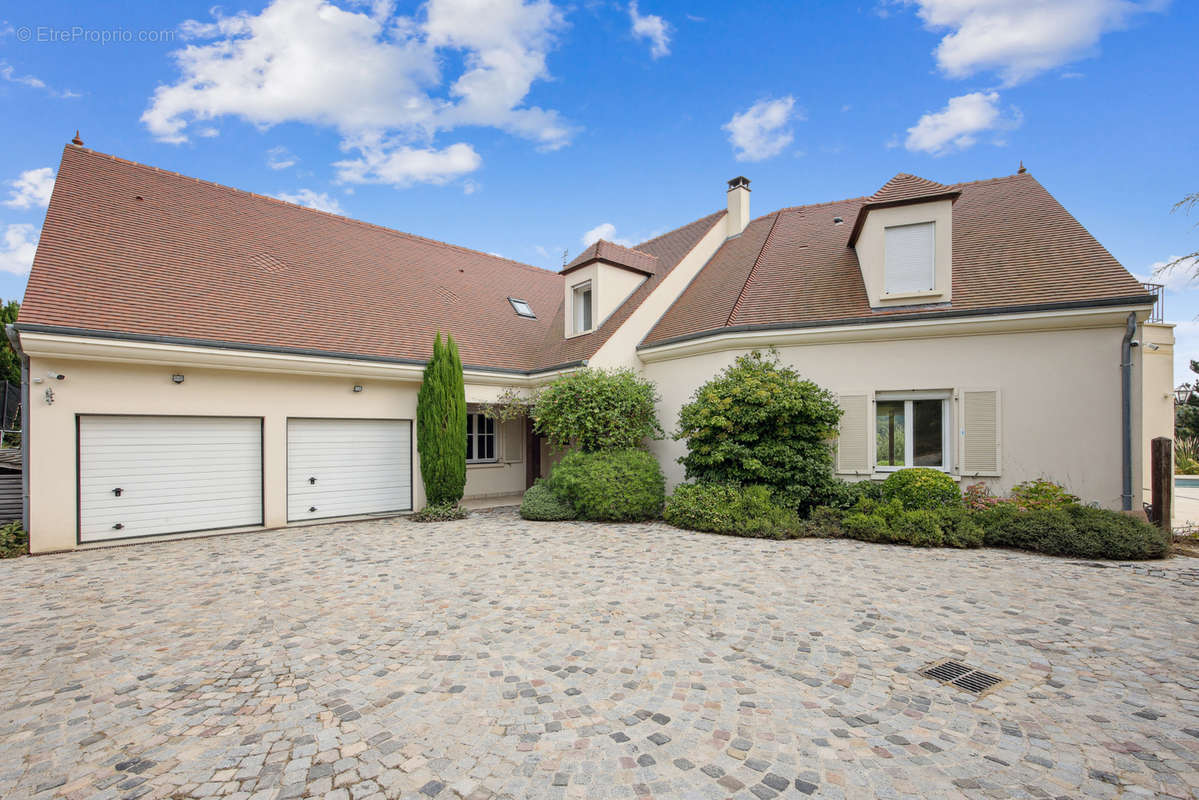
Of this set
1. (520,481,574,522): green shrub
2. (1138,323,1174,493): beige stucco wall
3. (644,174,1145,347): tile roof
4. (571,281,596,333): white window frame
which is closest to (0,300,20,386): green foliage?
(571,281,596,333): white window frame

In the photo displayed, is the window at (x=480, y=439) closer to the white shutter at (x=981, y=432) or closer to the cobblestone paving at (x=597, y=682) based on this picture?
the cobblestone paving at (x=597, y=682)

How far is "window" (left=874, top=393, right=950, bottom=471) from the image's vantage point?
969 centimetres

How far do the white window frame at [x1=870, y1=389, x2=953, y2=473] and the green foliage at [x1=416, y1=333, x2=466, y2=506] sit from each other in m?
8.51

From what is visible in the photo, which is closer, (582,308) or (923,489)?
(923,489)

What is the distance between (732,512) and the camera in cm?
934

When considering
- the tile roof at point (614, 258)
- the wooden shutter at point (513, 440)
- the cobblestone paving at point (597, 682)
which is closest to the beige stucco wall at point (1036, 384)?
the cobblestone paving at point (597, 682)

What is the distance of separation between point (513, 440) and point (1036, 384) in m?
11.8

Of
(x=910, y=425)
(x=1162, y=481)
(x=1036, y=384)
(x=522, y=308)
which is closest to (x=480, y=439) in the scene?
(x=522, y=308)

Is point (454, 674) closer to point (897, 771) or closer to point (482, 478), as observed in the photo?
point (897, 771)

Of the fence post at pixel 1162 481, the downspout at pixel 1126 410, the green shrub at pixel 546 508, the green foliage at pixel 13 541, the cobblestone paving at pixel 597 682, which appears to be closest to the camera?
the cobblestone paving at pixel 597 682

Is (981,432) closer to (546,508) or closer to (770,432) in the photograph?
(770,432)

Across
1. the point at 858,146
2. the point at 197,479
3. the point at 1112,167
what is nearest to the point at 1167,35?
the point at 1112,167

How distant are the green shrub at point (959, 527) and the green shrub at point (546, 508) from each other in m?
6.69

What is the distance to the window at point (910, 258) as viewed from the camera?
1014 cm
